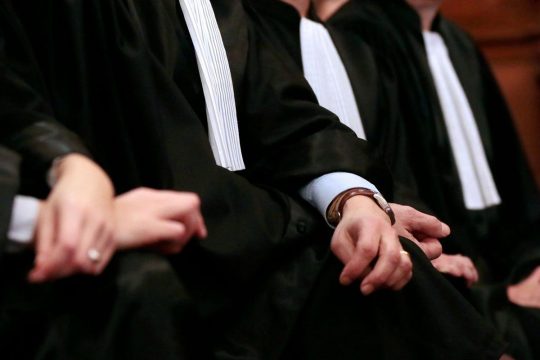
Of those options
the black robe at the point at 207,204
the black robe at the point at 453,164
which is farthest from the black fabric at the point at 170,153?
the black robe at the point at 453,164

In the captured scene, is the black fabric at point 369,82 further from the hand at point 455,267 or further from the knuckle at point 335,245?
the knuckle at point 335,245

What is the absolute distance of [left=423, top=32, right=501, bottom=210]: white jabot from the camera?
5.70ft

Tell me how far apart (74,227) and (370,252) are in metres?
0.37

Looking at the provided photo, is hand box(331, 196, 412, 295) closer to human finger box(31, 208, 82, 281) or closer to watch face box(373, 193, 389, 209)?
watch face box(373, 193, 389, 209)

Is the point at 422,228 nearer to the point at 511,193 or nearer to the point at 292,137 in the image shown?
the point at 292,137

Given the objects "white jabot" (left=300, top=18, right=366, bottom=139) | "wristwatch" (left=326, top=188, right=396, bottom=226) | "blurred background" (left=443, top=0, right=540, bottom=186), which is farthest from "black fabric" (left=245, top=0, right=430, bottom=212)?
"blurred background" (left=443, top=0, right=540, bottom=186)

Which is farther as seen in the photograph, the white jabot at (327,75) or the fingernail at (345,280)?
the white jabot at (327,75)

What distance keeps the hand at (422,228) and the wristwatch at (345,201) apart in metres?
0.06

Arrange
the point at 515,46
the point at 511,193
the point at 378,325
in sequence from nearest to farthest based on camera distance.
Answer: the point at 378,325, the point at 511,193, the point at 515,46

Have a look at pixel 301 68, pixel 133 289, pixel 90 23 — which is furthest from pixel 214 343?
pixel 301 68

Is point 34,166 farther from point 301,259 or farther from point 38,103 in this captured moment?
point 301,259

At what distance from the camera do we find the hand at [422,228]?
111 centimetres

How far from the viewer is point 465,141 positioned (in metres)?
1.78

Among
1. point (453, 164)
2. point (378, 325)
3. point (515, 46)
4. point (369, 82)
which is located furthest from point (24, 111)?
point (515, 46)
